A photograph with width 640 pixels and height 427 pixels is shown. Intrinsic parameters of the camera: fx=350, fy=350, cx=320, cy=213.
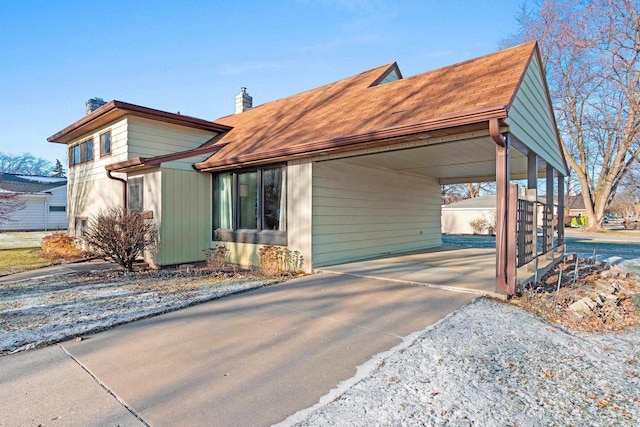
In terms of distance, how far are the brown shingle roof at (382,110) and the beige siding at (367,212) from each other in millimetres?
975

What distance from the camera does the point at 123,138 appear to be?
9.84 metres

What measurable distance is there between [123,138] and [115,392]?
351 inches

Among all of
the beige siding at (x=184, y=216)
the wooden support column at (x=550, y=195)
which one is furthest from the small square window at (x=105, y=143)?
the wooden support column at (x=550, y=195)

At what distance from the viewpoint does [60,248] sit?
11.1 meters

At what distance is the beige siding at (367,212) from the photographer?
24.9ft

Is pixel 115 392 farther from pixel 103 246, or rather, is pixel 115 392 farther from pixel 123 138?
pixel 123 138

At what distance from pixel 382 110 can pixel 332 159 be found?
4.48ft

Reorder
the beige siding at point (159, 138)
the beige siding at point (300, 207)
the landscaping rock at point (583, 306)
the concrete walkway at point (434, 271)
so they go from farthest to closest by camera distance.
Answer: the beige siding at point (159, 138), the beige siding at point (300, 207), the concrete walkway at point (434, 271), the landscaping rock at point (583, 306)

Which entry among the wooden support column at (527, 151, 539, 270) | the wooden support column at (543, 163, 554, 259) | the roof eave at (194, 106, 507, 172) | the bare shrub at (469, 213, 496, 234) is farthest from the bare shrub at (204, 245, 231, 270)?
the bare shrub at (469, 213, 496, 234)

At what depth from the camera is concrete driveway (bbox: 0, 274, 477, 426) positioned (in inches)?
94.5

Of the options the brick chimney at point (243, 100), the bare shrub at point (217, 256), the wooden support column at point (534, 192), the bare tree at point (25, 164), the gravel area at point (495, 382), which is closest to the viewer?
the gravel area at point (495, 382)

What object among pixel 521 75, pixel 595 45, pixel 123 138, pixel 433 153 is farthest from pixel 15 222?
pixel 595 45

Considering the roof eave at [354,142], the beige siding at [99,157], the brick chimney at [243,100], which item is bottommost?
the roof eave at [354,142]

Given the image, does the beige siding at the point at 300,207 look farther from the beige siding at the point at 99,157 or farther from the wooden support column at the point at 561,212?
the wooden support column at the point at 561,212
